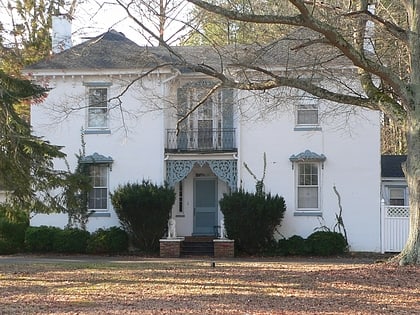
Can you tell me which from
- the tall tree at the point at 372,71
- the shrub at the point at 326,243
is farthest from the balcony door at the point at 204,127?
the tall tree at the point at 372,71

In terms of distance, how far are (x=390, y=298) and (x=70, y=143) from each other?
16701 millimetres

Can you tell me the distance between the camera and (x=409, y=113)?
604 inches

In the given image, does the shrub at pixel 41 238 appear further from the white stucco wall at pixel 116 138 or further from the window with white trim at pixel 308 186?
the window with white trim at pixel 308 186

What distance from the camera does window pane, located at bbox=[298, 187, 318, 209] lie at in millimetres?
24922

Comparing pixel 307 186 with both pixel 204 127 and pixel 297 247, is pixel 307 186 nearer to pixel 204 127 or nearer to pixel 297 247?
pixel 297 247

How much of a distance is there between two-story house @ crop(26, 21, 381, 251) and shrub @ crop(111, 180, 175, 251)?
1057 mm

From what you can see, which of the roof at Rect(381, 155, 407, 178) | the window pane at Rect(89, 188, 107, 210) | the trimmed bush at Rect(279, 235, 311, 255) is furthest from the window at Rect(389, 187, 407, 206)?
the window pane at Rect(89, 188, 107, 210)

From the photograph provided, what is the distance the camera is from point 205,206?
26.2m

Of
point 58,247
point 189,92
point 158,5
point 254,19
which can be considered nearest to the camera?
point 254,19

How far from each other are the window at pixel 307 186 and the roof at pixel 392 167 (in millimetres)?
3812

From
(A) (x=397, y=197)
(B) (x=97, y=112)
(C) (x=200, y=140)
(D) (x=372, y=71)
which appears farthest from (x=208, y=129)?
(D) (x=372, y=71)

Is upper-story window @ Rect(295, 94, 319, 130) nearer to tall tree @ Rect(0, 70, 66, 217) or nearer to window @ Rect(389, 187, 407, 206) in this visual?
window @ Rect(389, 187, 407, 206)

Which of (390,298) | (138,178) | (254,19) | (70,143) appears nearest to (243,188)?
(138,178)

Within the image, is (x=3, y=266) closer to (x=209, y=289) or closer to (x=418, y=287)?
(x=209, y=289)
